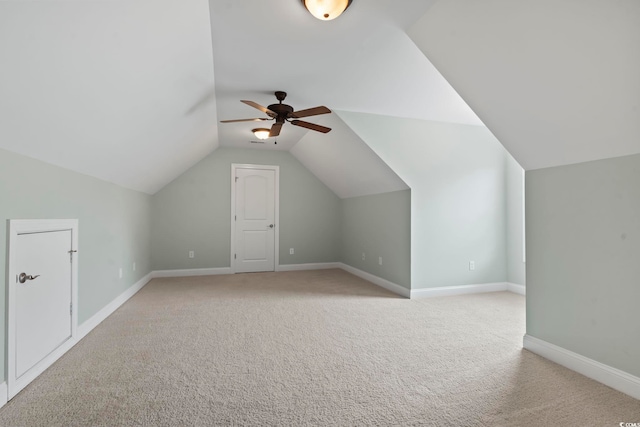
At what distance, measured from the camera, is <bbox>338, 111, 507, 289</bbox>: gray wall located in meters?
4.09

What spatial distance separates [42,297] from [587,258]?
3870 mm

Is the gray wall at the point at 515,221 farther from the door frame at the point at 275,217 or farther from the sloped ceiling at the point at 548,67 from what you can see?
the door frame at the point at 275,217

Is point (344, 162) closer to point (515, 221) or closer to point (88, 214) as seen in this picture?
point (515, 221)

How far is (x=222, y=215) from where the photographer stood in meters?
5.89

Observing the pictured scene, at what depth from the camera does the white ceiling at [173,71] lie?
1.49 meters

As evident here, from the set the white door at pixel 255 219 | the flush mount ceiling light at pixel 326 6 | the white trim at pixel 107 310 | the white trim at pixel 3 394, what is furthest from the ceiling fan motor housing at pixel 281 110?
the white door at pixel 255 219

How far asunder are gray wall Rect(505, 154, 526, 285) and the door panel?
5282 millimetres

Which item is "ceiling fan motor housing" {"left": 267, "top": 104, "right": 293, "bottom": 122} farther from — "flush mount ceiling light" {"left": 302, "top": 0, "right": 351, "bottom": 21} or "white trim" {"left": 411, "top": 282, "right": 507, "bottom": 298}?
"white trim" {"left": 411, "top": 282, "right": 507, "bottom": 298}

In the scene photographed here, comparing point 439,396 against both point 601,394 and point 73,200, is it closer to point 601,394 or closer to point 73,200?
point 601,394

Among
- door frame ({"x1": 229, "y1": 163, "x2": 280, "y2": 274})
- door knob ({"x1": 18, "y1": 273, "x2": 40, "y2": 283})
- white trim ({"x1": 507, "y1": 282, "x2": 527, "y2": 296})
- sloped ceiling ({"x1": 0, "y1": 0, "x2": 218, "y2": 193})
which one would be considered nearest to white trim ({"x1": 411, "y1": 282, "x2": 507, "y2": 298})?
white trim ({"x1": 507, "y1": 282, "x2": 527, "y2": 296})

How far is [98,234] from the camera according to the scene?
317 cm

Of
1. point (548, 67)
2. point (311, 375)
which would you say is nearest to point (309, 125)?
point (548, 67)

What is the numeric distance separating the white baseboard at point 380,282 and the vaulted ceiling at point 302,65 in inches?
91.3

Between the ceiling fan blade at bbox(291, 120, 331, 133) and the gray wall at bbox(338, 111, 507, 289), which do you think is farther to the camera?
the gray wall at bbox(338, 111, 507, 289)
